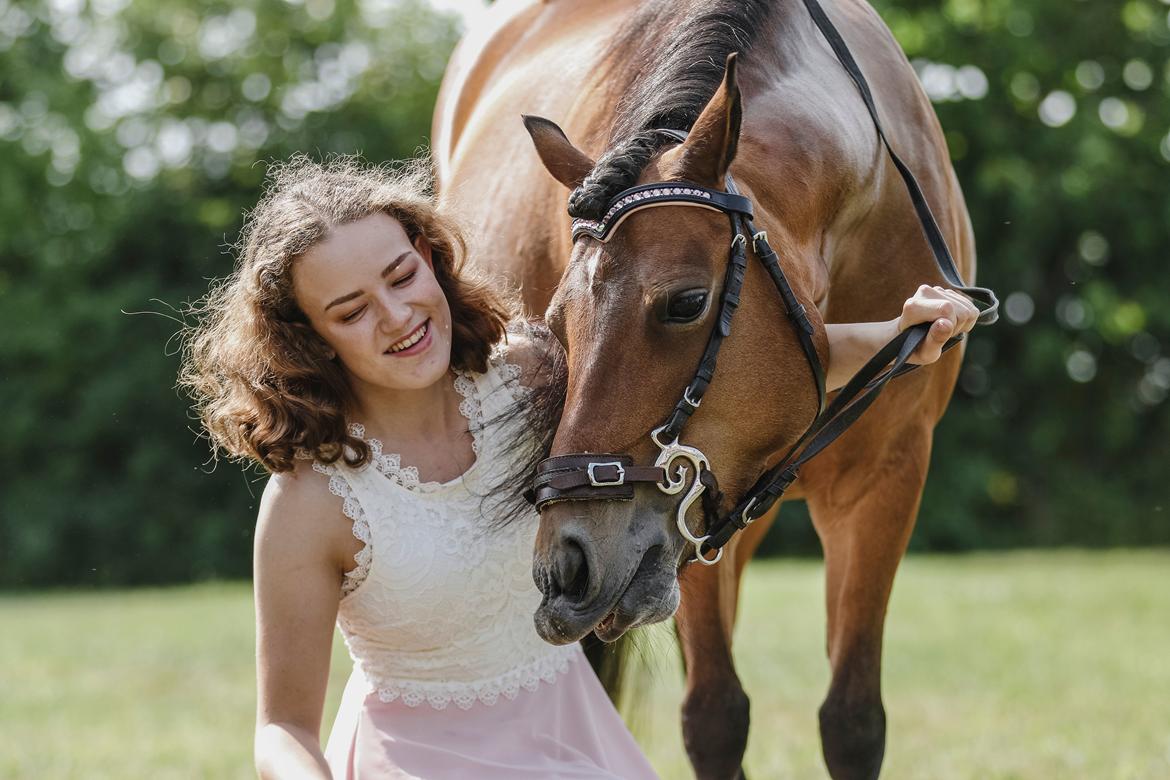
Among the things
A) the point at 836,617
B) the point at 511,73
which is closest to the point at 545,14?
the point at 511,73

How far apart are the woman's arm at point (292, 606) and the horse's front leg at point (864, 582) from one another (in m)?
1.51

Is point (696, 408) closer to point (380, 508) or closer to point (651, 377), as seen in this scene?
point (651, 377)

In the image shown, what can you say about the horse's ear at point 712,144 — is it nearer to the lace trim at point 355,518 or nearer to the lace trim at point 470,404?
the lace trim at point 470,404

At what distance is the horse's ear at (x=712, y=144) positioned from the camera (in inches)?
92.7

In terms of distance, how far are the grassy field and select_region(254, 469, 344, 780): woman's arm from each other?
872 millimetres

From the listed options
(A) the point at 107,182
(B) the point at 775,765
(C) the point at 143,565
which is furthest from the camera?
(A) the point at 107,182

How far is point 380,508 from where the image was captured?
2.58 m

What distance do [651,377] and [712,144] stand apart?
0.44 m

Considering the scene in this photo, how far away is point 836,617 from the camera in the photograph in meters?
3.67

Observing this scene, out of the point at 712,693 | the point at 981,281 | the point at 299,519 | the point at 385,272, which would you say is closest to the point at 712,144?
the point at 385,272

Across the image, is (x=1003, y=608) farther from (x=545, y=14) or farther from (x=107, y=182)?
(x=107, y=182)

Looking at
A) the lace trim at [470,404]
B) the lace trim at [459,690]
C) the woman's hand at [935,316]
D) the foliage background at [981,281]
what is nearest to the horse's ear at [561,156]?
the lace trim at [470,404]

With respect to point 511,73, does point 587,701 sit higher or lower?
lower

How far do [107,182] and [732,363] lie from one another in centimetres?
1715
